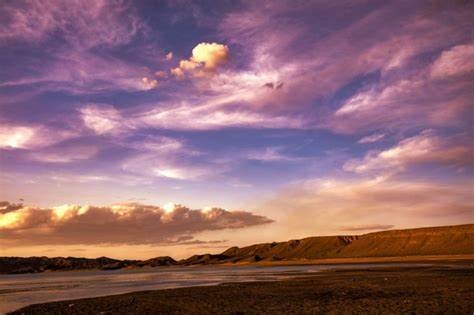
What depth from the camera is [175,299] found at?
4481 cm

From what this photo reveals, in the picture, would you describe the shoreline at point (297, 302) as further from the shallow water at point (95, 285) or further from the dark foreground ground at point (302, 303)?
the shallow water at point (95, 285)

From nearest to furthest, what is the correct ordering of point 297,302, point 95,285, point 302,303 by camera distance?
point 302,303
point 297,302
point 95,285

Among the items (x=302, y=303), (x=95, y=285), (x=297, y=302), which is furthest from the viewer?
(x=95, y=285)

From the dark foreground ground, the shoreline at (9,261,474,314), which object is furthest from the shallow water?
the dark foreground ground

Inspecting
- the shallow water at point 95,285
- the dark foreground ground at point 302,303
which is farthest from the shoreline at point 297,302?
the shallow water at point 95,285

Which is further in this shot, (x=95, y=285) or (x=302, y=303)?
(x=95, y=285)

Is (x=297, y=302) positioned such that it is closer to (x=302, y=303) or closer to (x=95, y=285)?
(x=302, y=303)

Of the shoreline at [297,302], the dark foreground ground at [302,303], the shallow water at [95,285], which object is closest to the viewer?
the dark foreground ground at [302,303]

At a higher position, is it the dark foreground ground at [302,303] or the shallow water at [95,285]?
the shallow water at [95,285]

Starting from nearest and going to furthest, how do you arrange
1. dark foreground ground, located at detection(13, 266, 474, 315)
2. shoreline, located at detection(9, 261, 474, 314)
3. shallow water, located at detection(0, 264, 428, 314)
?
dark foreground ground, located at detection(13, 266, 474, 315)
shoreline, located at detection(9, 261, 474, 314)
shallow water, located at detection(0, 264, 428, 314)

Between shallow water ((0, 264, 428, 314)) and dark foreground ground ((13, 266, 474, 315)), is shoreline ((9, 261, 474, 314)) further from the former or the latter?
shallow water ((0, 264, 428, 314))

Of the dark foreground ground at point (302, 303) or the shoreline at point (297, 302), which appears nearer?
the dark foreground ground at point (302, 303)

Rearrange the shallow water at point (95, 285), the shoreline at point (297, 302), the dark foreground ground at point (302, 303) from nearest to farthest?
the dark foreground ground at point (302, 303)
the shoreline at point (297, 302)
the shallow water at point (95, 285)

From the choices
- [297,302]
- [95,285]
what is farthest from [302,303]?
[95,285]
